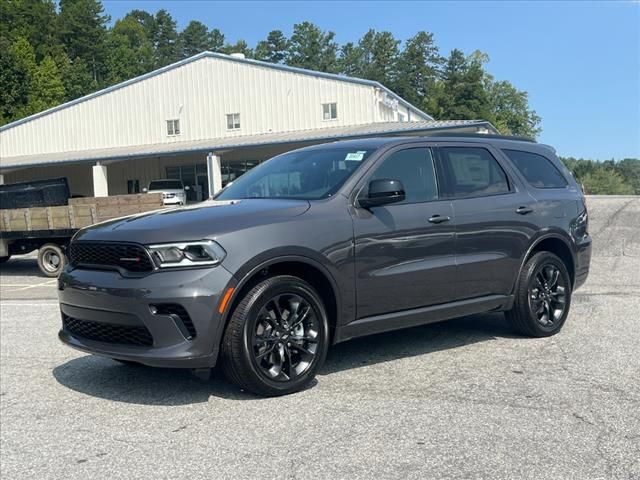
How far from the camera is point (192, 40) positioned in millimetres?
107750

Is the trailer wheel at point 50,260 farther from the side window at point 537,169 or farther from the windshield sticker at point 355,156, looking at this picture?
the side window at point 537,169

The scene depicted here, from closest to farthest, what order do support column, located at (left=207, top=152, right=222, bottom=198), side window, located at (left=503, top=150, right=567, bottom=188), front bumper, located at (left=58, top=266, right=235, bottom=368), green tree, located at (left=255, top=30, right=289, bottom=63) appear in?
front bumper, located at (left=58, top=266, right=235, bottom=368), side window, located at (left=503, top=150, right=567, bottom=188), support column, located at (left=207, top=152, right=222, bottom=198), green tree, located at (left=255, top=30, right=289, bottom=63)

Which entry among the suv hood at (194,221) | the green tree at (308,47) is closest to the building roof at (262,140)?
the suv hood at (194,221)

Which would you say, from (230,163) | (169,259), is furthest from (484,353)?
(230,163)

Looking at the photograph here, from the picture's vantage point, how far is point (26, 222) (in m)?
13.2

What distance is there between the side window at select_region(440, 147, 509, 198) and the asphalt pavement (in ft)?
4.54

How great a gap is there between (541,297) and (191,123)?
106 feet

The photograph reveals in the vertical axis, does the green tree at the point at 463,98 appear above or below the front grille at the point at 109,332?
above

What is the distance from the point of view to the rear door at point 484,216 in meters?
5.40

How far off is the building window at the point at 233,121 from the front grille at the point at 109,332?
31.1 m

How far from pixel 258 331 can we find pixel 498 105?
9870cm

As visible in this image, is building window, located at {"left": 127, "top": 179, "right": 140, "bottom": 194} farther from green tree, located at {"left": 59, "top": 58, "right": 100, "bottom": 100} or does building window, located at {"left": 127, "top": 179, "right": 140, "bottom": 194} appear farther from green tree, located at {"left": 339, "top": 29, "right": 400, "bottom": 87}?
green tree, located at {"left": 339, "top": 29, "right": 400, "bottom": 87}

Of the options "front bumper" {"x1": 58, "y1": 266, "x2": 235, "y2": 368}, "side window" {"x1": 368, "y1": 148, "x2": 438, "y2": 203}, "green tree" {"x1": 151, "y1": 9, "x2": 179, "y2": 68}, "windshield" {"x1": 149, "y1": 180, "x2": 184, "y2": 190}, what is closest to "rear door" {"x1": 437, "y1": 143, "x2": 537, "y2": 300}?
"side window" {"x1": 368, "y1": 148, "x2": 438, "y2": 203}

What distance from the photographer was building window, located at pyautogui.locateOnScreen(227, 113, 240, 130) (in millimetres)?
35000
